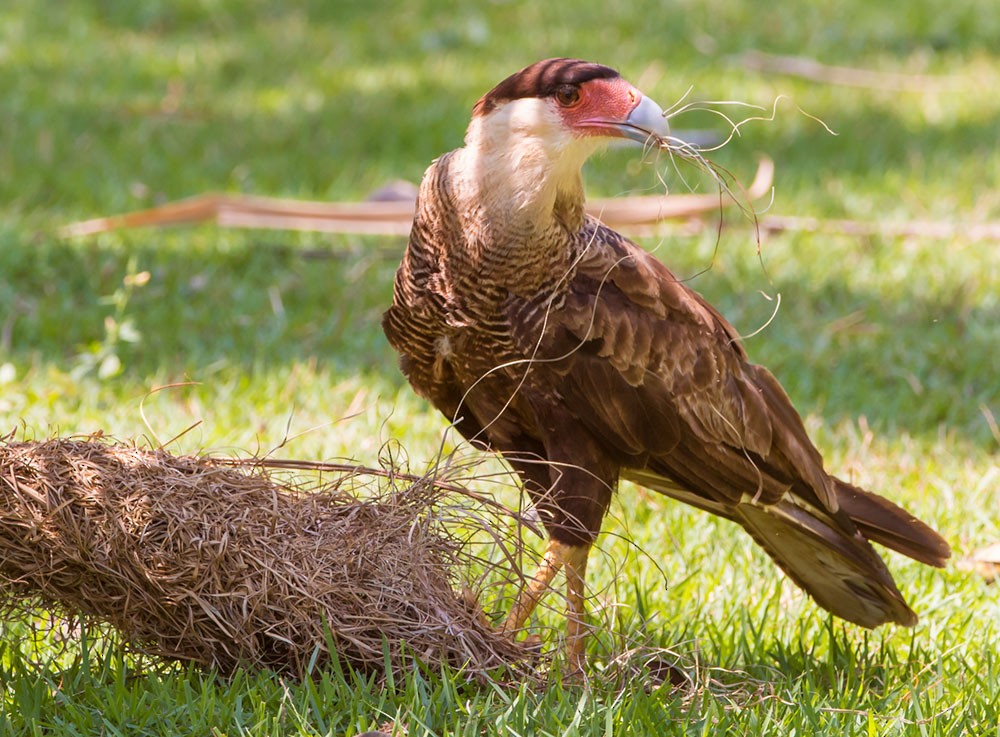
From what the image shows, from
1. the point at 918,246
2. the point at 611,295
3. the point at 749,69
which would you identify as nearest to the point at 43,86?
the point at 749,69

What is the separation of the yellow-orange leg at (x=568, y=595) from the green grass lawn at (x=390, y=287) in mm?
63

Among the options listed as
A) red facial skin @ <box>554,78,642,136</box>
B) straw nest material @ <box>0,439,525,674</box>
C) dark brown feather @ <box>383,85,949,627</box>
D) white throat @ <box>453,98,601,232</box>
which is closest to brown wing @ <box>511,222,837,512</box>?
dark brown feather @ <box>383,85,949,627</box>

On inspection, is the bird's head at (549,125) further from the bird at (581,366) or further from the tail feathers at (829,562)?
the tail feathers at (829,562)

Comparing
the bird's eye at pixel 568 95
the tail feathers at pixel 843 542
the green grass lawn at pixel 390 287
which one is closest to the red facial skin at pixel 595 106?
the bird's eye at pixel 568 95

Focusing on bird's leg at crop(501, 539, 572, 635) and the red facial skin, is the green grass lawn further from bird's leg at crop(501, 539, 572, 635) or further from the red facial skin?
the red facial skin

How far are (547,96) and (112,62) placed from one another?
19.5 ft

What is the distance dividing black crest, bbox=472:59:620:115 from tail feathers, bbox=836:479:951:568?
45.1 inches

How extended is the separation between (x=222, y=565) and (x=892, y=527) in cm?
153

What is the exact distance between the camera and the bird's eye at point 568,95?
2881mm

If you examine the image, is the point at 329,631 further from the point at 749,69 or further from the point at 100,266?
the point at 749,69

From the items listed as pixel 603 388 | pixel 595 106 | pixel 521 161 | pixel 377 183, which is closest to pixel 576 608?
pixel 603 388

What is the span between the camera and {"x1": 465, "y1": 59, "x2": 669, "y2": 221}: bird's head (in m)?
2.89

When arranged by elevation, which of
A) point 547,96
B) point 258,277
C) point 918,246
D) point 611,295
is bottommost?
point 258,277

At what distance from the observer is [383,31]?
29.8ft
